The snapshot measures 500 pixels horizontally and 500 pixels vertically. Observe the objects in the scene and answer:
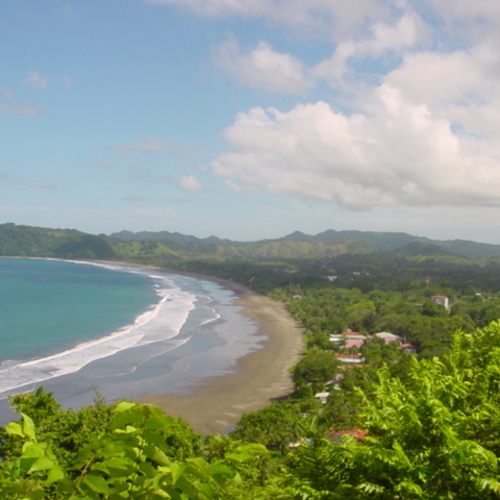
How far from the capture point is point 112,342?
42.1 meters

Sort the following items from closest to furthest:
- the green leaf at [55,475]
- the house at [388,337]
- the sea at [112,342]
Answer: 1. the green leaf at [55,475]
2. the sea at [112,342]
3. the house at [388,337]

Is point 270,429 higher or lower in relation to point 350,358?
higher

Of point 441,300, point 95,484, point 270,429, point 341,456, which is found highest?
point 95,484

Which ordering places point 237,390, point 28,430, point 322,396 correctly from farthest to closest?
1. point 237,390
2. point 322,396
3. point 28,430

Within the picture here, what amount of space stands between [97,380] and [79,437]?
60.4 feet

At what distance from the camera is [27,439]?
6.79 feet

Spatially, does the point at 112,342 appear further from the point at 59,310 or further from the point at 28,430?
the point at 28,430

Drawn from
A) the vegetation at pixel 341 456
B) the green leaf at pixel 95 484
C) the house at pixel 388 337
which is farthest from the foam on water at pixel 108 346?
the green leaf at pixel 95 484

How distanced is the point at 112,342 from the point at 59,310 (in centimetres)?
1991

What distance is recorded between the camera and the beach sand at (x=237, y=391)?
25922mm

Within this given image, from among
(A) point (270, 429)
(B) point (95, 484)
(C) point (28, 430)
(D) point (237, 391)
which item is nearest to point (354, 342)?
(D) point (237, 391)

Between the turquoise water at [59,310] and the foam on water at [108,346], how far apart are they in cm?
161

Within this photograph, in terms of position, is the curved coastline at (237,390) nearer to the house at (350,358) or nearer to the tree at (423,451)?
the house at (350,358)

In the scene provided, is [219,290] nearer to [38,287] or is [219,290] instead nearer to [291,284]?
[291,284]
